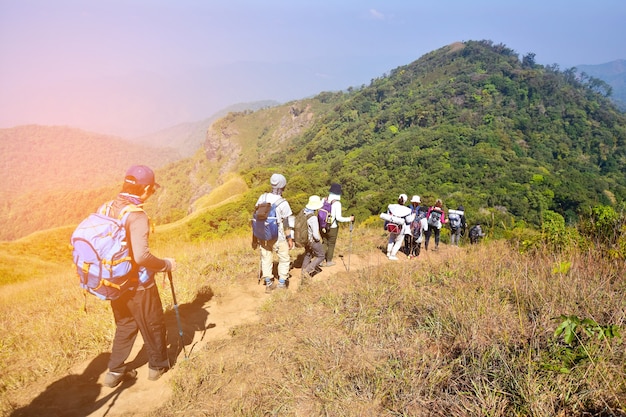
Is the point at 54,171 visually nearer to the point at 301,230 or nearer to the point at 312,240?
the point at 312,240

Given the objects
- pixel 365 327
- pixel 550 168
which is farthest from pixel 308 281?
pixel 550 168

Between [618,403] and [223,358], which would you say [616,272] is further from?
[223,358]

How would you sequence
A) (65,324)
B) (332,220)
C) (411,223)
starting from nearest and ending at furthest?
(65,324), (332,220), (411,223)

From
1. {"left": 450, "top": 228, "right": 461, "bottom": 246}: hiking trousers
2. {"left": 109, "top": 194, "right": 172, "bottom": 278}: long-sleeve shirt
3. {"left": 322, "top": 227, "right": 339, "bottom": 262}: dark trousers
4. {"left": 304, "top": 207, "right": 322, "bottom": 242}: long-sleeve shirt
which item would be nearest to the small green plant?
{"left": 109, "top": 194, "right": 172, "bottom": 278}: long-sleeve shirt

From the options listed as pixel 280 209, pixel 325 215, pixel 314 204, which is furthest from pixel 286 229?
pixel 325 215

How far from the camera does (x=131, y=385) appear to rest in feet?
10.2

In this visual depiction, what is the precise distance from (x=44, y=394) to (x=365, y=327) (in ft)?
10.2

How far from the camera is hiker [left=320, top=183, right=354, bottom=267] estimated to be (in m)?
6.08

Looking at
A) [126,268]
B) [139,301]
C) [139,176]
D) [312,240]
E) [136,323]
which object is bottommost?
[312,240]

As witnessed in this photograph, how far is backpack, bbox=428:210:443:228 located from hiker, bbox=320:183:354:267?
10.9ft

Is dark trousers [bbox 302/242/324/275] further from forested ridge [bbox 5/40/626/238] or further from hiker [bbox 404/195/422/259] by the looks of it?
forested ridge [bbox 5/40/626/238]

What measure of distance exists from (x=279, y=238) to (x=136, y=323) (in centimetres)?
240

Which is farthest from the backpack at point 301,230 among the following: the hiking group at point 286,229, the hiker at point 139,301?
the hiker at point 139,301

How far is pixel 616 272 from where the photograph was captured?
3719 millimetres
